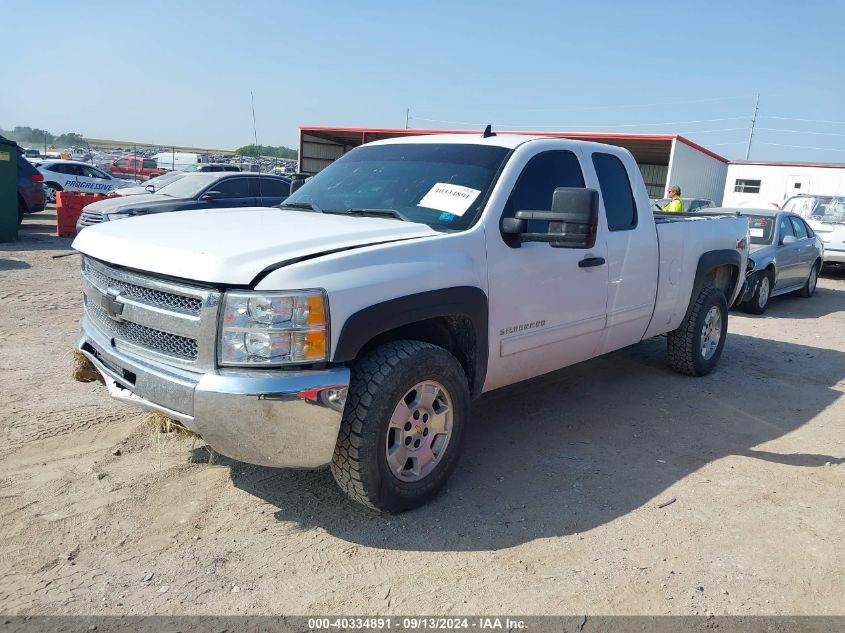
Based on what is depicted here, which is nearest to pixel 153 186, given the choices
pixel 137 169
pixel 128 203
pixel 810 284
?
pixel 128 203

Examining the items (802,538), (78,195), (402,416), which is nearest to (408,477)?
(402,416)

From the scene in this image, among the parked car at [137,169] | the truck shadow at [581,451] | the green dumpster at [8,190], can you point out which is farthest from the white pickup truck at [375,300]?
the parked car at [137,169]

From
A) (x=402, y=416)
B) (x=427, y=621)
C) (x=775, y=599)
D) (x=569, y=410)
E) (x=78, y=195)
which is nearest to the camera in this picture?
(x=427, y=621)

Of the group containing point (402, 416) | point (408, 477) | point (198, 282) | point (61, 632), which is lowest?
point (61, 632)

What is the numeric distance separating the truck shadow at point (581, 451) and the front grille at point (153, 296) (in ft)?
3.90

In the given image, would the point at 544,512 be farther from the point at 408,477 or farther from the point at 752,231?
the point at 752,231

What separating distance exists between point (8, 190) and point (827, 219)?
55.8 feet

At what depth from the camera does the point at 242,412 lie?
2.96 m

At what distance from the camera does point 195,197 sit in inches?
471

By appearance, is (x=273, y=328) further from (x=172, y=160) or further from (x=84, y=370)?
(x=172, y=160)

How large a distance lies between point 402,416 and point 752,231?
947 centimetres

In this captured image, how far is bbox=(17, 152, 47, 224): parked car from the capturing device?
49.3 feet

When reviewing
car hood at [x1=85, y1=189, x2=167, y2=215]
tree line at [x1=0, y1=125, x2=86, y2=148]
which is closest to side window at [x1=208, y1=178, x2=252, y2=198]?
car hood at [x1=85, y1=189, x2=167, y2=215]

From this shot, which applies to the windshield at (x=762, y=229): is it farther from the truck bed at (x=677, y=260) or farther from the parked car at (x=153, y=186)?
the parked car at (x=153, y=186)
